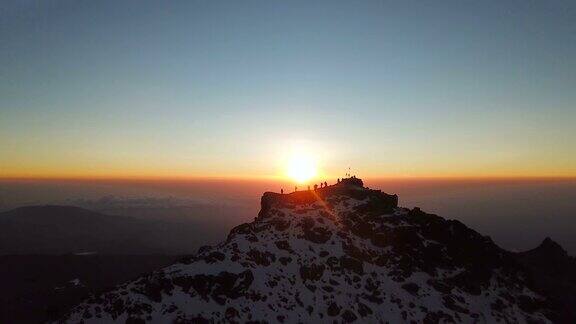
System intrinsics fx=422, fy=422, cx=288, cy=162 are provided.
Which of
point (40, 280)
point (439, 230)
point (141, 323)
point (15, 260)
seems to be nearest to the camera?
point (141, 323)

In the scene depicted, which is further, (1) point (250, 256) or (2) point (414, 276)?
(2) point (414, 276)

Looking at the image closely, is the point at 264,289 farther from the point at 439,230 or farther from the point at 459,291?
the point at 439,230

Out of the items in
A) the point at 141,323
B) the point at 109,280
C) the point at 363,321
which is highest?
the point at 141,323

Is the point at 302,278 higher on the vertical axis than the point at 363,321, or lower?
higher

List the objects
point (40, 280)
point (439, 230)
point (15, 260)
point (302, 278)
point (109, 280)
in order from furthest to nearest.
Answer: point (15, 260) < point (109, 280) < point (40, 280) < point (439, 230) < point (302, 278)

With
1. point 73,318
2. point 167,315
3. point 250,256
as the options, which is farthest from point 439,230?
point 73,318

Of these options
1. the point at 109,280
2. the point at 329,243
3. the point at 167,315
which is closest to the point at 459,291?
the point at 329,243
